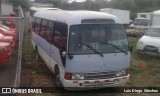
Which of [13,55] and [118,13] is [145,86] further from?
[118,13]

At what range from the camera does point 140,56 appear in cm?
1550

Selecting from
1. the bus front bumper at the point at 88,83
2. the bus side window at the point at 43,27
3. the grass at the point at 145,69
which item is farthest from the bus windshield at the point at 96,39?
the bus side window at the point at 43,27

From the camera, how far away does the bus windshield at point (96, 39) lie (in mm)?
8391

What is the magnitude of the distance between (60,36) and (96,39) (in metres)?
1.32

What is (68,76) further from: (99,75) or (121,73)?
(121,73)

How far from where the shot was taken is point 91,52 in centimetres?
836

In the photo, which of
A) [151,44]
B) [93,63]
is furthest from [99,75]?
[151,44]

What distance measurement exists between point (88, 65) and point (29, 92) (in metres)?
2.09

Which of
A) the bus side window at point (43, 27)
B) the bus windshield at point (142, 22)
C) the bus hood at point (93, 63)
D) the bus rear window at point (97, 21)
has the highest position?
the bus rear window at point (97, 21)

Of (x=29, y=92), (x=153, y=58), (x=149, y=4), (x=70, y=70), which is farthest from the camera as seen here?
(x=149, y=4)

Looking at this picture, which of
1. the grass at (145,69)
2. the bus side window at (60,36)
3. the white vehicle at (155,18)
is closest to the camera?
the bus side window at (60,36)

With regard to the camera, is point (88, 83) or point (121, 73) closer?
point (88, 83)

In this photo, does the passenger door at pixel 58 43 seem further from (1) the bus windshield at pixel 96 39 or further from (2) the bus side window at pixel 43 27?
(2) the bus side window at pixel 43 27

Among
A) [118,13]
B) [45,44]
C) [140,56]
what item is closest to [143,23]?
[118,13]
